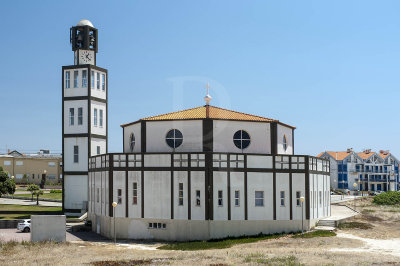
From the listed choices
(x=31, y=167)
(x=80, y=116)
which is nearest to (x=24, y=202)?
(x=80, y=116)

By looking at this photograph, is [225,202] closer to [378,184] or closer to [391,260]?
[391,260]

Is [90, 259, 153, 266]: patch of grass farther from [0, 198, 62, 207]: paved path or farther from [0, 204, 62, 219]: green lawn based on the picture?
[0, 198, 62, 207]: paved path

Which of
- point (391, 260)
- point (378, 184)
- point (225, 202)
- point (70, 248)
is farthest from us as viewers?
point (378, 184)

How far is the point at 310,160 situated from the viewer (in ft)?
143

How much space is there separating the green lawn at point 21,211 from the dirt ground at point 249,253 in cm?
2004

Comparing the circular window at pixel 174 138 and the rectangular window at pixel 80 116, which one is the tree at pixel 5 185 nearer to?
the rectangular window at pixel 80 116

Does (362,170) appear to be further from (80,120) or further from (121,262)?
(121,262)

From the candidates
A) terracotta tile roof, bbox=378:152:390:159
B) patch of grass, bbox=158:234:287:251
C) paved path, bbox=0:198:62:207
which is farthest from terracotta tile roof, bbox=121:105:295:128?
terracotta tile roof, bbox=378:152:390:159

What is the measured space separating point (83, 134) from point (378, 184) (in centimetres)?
9172

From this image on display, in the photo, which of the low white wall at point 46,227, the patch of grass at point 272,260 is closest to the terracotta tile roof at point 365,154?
the low white wall at point 46,227

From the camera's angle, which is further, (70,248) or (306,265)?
(70,248)

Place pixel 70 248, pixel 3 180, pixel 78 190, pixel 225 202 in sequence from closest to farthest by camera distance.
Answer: pixel 70 248
pixel 225 202
pixel 78 190
pixel 3 180

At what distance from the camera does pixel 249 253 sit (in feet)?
104

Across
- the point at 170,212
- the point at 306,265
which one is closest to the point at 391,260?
the point at 306,265
